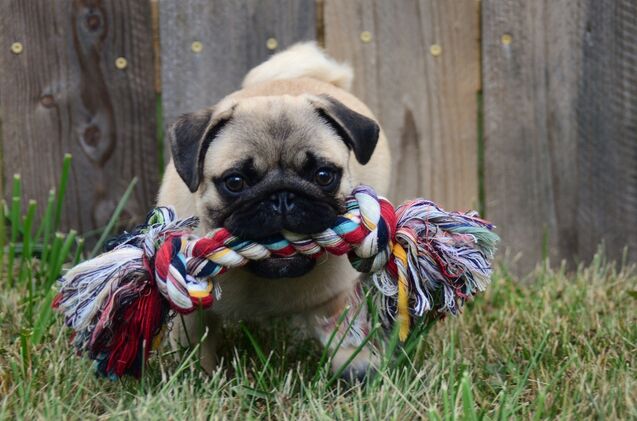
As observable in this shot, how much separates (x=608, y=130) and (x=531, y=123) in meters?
0.38

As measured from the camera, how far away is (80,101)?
4.34 m

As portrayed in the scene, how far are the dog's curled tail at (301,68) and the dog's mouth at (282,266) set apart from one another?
1.41m

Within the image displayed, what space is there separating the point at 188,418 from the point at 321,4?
8.25 ft

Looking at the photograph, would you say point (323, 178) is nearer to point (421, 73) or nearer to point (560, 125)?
point (421, 73)

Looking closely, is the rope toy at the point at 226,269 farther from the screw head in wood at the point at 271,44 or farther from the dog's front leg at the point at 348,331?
the screw head in wood at the point at 271,44

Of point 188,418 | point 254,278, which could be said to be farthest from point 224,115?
point 188,418

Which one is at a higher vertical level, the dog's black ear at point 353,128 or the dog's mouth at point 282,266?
the dog's black ear at point 353,128

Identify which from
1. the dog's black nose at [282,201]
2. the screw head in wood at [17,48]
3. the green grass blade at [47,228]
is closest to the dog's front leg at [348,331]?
the dog's black nose at [282,201]

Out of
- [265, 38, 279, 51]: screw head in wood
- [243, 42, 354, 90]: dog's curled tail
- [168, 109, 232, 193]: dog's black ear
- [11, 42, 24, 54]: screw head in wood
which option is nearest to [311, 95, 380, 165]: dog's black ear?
[168, 109, 232, 193]: dog's black ear

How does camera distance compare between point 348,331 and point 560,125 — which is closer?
point 348,331

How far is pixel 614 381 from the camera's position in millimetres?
2727

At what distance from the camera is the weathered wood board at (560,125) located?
432cm

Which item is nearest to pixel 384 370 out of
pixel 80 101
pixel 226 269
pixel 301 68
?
pixel 226 269

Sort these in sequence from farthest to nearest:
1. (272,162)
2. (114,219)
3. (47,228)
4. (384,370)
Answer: (114,219), (47,228), (272,162), (384,370)
